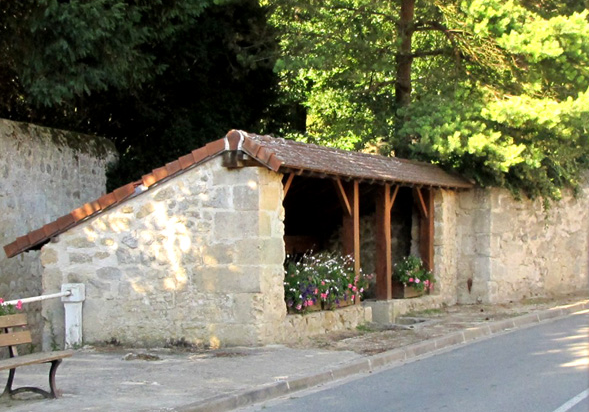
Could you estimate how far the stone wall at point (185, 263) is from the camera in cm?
1030

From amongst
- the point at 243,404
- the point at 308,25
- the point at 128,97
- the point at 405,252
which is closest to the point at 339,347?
the point at 243,404

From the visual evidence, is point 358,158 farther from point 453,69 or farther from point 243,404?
point 243,404

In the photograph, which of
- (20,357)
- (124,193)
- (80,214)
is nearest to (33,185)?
(80,214)

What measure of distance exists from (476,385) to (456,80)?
9.56 metres

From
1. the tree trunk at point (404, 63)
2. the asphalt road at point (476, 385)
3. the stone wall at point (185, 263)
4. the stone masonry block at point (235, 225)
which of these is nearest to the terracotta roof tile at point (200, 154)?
the stone wall at point (185, 263)

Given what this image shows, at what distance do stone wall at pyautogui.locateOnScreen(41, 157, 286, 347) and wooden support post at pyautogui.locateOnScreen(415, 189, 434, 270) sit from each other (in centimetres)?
537

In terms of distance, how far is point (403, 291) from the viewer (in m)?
14.8

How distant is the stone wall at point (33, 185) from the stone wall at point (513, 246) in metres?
7.77

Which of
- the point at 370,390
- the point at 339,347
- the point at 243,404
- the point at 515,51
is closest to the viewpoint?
the point at 243,404

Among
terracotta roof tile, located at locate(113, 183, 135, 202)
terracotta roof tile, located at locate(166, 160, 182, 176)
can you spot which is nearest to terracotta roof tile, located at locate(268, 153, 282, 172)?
terracotta roof tile, located at locate(166, 160, 182, 176)

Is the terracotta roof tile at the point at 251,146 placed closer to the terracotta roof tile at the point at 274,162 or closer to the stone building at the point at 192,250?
the stone building at the point at 192,250

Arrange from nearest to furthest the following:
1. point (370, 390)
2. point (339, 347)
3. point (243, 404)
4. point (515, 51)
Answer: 1. point (243, 404)
2. point (370, 390)
3. point (339, 347)
4. point (515, 51)

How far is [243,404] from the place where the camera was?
7.50m

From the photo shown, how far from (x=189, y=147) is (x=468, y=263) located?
629 centimetres
